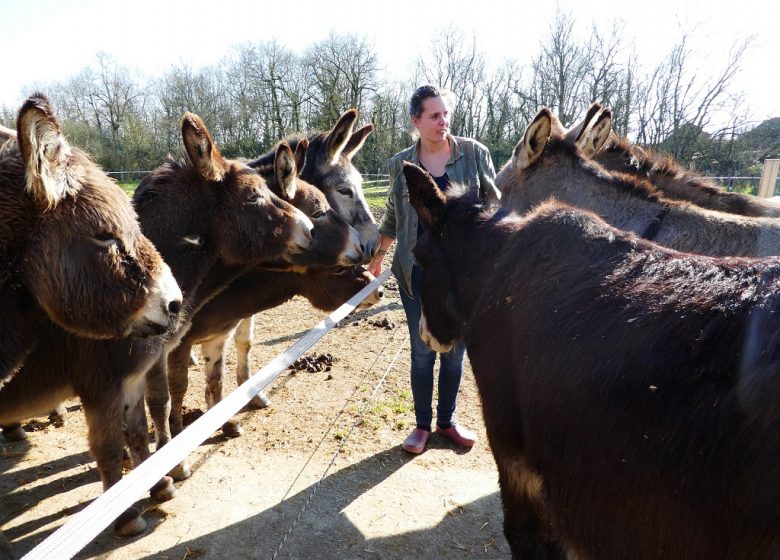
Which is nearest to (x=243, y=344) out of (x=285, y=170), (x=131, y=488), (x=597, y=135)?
(x=285, y=170)

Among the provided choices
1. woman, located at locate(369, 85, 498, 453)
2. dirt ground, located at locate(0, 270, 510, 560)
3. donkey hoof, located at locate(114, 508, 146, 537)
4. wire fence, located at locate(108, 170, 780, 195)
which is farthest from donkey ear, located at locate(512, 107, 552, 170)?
wire fence, located at locate(108, 170, 780, 195)

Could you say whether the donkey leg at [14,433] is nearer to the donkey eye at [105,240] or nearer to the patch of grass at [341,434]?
the patch of grass at [341,434]

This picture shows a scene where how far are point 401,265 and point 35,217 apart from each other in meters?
2.33

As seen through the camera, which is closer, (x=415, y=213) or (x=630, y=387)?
(x=630, y=387)

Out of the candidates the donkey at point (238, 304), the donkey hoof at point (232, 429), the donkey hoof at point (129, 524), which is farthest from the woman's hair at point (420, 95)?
the donkey hoof at point (129, 524)

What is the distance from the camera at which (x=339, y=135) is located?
5.35 m

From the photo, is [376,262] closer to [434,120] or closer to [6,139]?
[434,120]

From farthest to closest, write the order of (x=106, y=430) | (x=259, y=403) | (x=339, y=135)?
(x=339, y=135), (x=259, y=403), (x=106, y=430)

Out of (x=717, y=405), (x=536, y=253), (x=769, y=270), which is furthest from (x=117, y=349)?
(x=769, y=270)

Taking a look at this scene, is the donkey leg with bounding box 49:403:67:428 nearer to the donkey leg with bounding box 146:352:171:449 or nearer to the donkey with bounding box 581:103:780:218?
the donkey leg with bounding box 146:352:171:449

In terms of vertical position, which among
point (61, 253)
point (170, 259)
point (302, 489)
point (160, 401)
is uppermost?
point (61, 253)

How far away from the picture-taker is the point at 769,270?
137cm

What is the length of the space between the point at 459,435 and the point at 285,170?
2793 mm

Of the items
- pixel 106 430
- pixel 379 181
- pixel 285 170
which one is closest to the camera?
pixel 106 430
